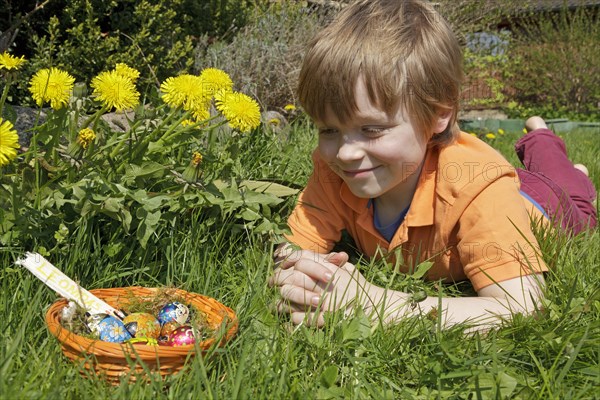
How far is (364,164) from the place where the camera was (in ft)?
6.65

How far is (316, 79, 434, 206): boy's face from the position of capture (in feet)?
6.49

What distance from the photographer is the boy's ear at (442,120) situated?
7.09ft

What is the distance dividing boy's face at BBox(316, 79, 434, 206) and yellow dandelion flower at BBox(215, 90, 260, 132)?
25 cm

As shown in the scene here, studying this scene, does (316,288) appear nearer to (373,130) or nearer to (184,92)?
(373,130)

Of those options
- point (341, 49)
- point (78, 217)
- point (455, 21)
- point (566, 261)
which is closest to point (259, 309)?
point (78, 217)

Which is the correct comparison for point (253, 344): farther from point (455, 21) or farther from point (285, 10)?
point (455, 21)

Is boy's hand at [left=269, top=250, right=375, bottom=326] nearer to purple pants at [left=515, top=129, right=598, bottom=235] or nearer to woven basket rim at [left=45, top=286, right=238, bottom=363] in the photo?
woven basket rim at [left=45, top=286, right=238, bottom=363]

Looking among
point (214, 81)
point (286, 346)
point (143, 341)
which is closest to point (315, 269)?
point (286, 346)

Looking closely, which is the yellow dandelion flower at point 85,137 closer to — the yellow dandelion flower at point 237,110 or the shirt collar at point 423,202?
the yellow dandelion flower at point 237,110

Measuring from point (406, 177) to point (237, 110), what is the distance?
62 centimetres

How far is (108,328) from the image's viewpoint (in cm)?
146

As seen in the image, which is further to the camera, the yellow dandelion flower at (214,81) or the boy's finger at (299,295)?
the yellow dandelion flower at (214,81)

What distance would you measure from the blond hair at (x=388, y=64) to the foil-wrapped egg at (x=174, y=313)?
30.4 inches

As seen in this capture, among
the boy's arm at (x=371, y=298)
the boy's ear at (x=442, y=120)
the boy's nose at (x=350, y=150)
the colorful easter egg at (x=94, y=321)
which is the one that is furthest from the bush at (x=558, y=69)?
the colorful easter egg at (x=94, y=321)
